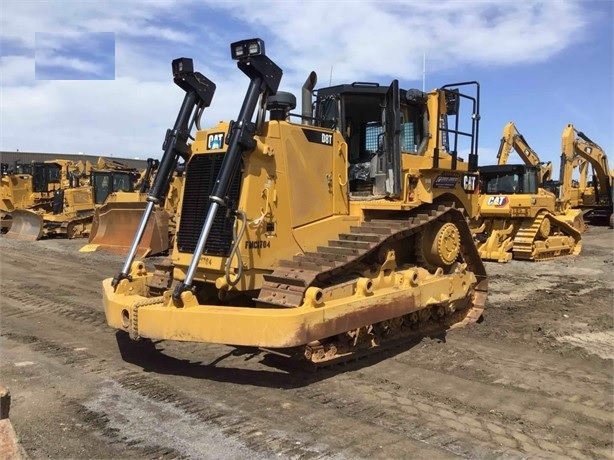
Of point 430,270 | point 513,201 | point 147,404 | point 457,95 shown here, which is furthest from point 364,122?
point 513,201

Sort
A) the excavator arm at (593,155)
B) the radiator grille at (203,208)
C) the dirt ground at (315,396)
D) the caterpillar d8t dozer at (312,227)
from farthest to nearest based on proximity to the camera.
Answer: the excavator arm at (593,155)
the radiator grille at (203,208)
the caterpillar d8t dozer at (312,227)
the dirt ground at (315,396)

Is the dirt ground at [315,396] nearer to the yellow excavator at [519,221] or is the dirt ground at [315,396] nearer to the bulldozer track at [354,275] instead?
the bulldozer track at [354,275]

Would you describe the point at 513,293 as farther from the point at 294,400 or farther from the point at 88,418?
the point at 88,418

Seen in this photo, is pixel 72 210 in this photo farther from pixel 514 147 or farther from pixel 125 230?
pixel 514 147

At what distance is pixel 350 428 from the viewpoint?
3.86 m

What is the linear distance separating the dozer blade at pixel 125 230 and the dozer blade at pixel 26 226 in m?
4.16

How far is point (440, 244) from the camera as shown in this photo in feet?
20.8

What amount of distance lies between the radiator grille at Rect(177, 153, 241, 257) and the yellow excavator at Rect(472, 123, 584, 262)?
9.16 m

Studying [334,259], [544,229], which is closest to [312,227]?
[334,259]

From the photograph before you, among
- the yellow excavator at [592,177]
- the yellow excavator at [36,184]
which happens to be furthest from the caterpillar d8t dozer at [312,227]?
the yellow excavator at [36,184]

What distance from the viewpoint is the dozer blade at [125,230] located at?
525 inches

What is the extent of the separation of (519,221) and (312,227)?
404 inches

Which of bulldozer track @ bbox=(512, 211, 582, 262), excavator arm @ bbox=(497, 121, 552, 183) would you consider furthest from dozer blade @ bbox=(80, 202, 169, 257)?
excavator arm @ bbox=(497, 121, 552, 183)

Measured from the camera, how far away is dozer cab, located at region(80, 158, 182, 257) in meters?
13.3
